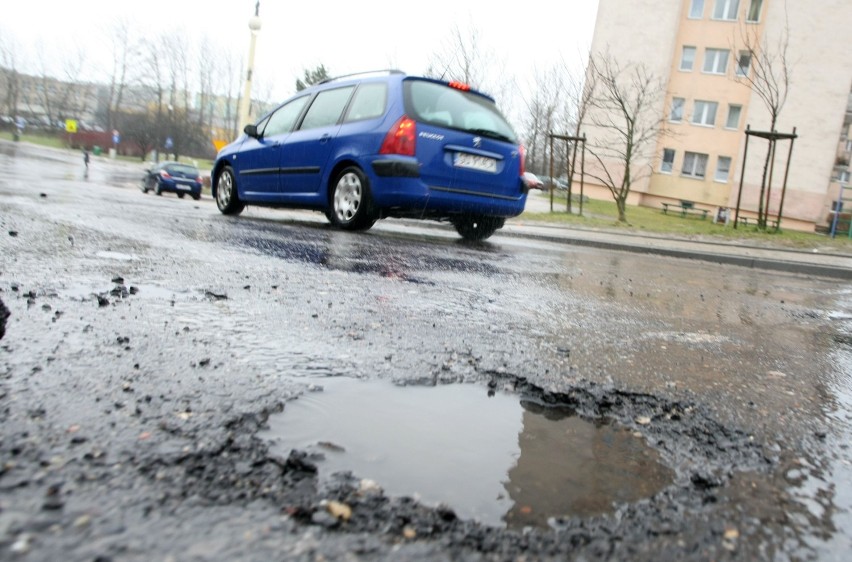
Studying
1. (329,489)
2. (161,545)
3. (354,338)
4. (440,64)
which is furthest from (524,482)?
(440,64)

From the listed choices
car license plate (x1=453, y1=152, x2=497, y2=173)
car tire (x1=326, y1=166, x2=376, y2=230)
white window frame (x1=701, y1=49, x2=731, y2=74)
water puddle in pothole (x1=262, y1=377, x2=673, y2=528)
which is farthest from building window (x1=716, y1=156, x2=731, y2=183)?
water puddle in pothole (x1=262, y1=377, x2=673, y2=528)

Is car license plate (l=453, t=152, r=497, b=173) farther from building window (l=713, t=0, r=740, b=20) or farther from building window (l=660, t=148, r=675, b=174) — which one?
building window (l=713, t=0, r=740, b=20)

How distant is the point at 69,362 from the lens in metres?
1.79

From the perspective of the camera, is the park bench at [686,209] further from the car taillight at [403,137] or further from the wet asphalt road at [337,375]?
the wet asphalt road at [337,375]

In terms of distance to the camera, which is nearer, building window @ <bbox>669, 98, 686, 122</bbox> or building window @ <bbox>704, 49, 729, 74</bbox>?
building window @ <bbox>704, 49, 729, 74</bbox>

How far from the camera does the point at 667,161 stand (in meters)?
37.6

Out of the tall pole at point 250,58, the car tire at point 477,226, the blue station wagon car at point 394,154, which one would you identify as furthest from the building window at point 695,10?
the blue station wagon car at point 394,154

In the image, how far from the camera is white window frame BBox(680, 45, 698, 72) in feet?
121

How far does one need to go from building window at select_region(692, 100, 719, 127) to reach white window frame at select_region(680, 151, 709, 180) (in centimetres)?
184

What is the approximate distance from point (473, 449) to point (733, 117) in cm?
4061

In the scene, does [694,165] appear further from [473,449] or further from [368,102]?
[473,449]

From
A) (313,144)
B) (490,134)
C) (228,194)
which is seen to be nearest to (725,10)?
(490,134)

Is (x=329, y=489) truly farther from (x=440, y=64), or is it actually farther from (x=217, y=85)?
(x=217, y=85)

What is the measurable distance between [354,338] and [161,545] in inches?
57.1
